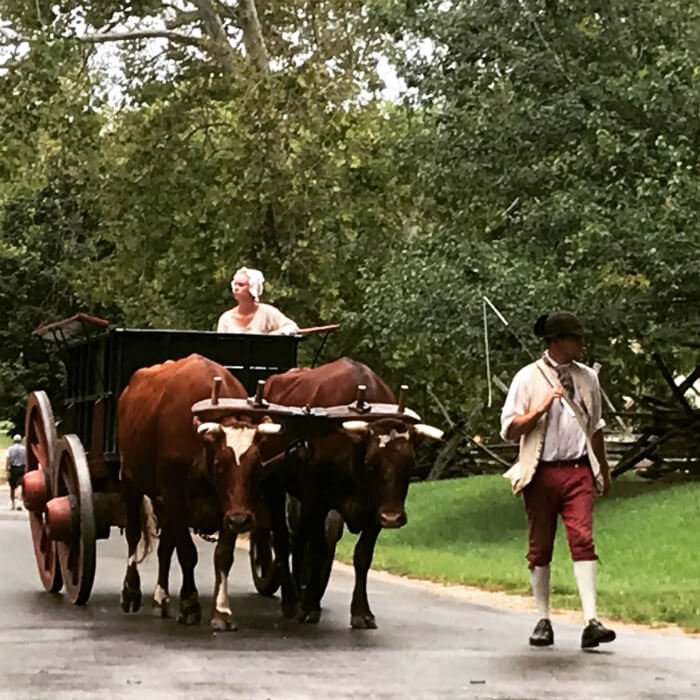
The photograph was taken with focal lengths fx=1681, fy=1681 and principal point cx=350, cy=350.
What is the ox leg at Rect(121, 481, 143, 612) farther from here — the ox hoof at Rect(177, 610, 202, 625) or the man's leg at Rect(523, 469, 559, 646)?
the man's leg at Rect(523, 469, 559, 646)

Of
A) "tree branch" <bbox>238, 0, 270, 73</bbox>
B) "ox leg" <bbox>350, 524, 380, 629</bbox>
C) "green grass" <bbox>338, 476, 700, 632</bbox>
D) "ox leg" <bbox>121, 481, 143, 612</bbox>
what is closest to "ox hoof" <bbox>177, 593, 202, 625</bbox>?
"ox leg" <bbox>350, 524, 380, 629</bbox>

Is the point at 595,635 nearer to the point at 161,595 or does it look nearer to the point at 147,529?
the point at 161,595

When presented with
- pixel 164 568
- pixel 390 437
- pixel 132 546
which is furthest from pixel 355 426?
pixel 132 546

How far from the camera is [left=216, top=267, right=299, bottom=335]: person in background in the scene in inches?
520

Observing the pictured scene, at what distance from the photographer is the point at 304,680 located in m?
8.23

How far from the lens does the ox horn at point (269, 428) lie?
1036 centimetres

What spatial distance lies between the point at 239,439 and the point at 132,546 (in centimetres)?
253

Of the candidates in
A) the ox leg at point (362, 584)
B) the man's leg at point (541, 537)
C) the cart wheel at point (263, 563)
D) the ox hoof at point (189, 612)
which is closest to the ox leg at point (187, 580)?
the ox hoof at point (189, 612)

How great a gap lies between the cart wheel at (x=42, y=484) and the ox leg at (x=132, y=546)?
27.5 inches

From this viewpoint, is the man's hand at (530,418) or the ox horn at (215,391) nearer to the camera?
the man's hand at (530,418)

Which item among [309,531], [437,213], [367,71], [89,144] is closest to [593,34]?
[437,213]

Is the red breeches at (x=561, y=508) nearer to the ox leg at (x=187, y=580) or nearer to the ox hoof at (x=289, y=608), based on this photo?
the ox hoof at (x=289, y=608)

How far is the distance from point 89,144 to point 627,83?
1368 centimetres

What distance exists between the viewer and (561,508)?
33.0 ft
